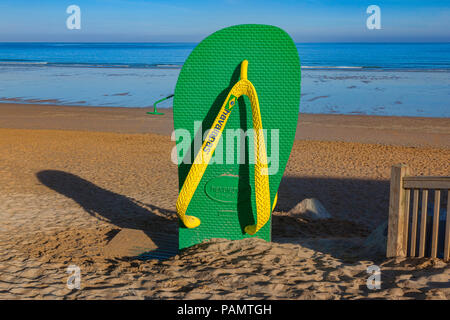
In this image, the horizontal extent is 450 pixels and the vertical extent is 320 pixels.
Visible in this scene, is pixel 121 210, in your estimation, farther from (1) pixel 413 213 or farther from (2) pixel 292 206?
(1) pixel 413 213

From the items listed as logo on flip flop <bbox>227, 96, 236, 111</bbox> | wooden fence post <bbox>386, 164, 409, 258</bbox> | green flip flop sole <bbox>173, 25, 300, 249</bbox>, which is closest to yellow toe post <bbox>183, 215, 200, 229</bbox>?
green flip flop sole <bbox>173, 25, 300, 249</bbox>

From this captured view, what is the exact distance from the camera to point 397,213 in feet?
12.3

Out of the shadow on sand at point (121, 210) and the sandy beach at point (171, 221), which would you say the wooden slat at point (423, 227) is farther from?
the shadow on sand at point (121, 210)

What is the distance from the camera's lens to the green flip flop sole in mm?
4336

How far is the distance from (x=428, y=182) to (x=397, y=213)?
345mm

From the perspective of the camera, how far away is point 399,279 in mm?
3340

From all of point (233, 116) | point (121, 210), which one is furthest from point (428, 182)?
point (121, 210)

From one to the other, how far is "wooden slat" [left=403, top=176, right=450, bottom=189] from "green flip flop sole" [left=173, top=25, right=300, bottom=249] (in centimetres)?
118

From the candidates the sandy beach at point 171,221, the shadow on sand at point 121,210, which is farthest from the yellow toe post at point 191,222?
the shadow on sand at point 121,210

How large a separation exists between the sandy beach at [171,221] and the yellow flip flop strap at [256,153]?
1.40 feet

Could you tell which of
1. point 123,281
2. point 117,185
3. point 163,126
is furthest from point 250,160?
point 163,126

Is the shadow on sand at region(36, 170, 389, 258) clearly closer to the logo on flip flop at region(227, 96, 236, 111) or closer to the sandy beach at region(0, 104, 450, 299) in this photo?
the sandy beach at region(0, 104, 450, 299)

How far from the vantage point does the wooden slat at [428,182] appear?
3619 mm
